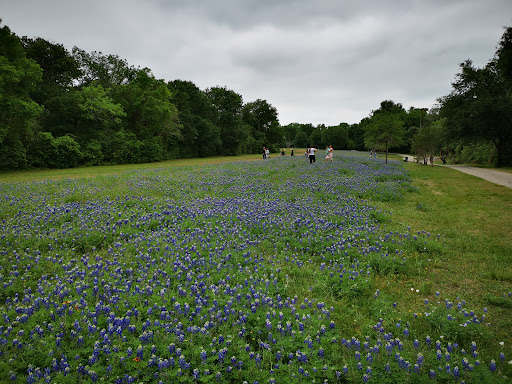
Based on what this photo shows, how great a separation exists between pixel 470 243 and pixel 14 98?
33.6 meters

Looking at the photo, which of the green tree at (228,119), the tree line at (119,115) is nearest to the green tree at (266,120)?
the green tree at (228,119)

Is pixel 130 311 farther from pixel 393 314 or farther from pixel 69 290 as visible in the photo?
pixel 393 314

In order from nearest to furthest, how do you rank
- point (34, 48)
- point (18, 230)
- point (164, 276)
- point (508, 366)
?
1. point (508, 366)
2. point (164, 276)
3. point (18, 230)
4. point (34, 48)

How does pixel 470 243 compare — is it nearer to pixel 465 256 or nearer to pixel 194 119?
pixel 465 256

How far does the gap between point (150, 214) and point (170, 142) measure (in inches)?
1917

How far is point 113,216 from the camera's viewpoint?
7977 millimetres

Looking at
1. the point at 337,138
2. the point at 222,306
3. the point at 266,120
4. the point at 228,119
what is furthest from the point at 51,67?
the point at 337,138

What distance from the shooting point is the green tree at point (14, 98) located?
2479 centimetres

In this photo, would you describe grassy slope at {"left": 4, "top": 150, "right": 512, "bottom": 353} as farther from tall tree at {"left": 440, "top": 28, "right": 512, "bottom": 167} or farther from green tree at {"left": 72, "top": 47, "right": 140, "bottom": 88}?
green tree at {"left": 72, "top": 47, "right": 140, "bottom": 88}

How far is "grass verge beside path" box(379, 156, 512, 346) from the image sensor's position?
15.9 feet

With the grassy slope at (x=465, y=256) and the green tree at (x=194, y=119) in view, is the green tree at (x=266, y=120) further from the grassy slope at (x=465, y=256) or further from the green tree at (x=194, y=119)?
the grassy slope at (x=465, y=256)

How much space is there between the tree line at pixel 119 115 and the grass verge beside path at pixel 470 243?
599 inches

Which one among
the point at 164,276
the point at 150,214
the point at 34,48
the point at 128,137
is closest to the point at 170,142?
the point at 128,137

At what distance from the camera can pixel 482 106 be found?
30062 mm
